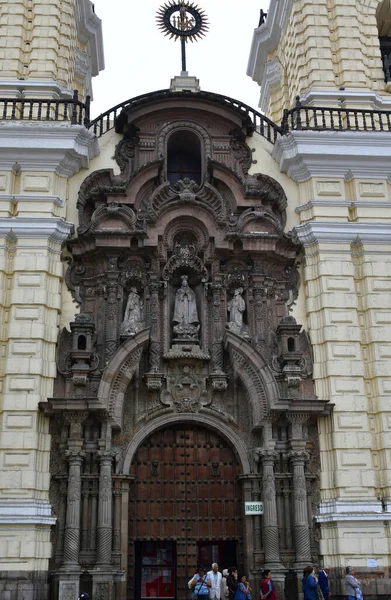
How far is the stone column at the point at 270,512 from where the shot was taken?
14.1 meters

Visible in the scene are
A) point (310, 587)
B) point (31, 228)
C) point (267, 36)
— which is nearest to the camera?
point (310, 587)

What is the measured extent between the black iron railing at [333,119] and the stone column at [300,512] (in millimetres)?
7784

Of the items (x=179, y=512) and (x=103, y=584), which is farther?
(x=179, y=512)

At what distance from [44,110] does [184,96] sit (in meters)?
3.42

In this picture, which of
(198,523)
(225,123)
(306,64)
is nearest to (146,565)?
(198,523)

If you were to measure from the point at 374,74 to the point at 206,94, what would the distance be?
16.7ft

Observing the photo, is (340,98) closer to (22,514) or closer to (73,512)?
(73,512)

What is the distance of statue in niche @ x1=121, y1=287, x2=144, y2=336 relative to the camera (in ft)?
51.3

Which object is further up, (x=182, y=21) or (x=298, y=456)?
(x=182, y=21)

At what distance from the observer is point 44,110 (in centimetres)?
1747

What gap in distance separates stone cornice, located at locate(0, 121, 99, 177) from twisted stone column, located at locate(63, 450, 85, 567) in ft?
21.6

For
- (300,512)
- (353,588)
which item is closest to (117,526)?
(300,512)

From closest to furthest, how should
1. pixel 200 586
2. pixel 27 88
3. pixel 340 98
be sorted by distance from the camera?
1. pixel 200 586
2. pixel 27 88
3. pixel 340 98

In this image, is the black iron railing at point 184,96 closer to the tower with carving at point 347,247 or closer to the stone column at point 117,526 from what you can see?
the tower with carving at point 347,247
